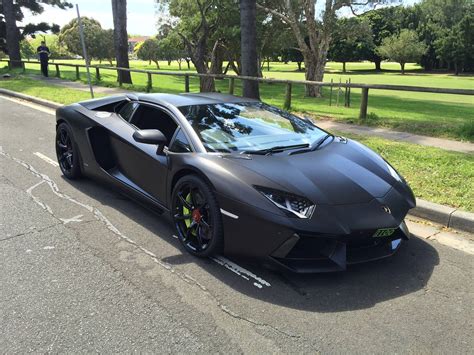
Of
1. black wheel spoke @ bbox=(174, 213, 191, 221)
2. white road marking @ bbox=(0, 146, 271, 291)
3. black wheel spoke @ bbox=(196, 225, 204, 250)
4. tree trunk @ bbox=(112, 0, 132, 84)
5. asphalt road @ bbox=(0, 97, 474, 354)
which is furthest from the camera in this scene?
tree trunk @ bbox=(112, 0, 132, 84)

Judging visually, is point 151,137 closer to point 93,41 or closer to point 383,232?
point 383,232

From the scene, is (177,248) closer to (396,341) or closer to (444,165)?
(396,341)

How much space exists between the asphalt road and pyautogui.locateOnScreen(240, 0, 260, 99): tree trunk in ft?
25.0

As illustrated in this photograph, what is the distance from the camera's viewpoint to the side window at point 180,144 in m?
3.89

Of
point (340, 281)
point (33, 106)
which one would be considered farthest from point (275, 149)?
point (33, 106)

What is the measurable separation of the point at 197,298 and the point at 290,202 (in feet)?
3.09

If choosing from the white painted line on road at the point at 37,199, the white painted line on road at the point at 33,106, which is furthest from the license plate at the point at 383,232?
the white painted line on road at the point at 33,106

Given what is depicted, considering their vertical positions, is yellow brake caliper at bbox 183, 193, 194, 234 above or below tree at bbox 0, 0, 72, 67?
below

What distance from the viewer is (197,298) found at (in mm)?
3115

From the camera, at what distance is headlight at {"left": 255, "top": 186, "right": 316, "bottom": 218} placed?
3.14m

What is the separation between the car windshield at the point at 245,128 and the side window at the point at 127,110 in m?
0.79

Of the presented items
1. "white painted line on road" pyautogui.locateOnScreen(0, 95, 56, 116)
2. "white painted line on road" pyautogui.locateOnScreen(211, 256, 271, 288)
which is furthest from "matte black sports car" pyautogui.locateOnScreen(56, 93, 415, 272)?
"white painted line on road" pyautogui.locateOnScreen(0, 95, 56, 116)

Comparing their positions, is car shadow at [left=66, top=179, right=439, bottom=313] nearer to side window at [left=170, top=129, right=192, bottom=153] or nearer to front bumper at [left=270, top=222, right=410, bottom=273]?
front bumper at [left=270, top=222, right=410, bottom=273]

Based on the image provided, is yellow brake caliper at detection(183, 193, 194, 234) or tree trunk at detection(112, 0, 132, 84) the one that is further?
tree trunk at detection(112, 0, 132, 84)
